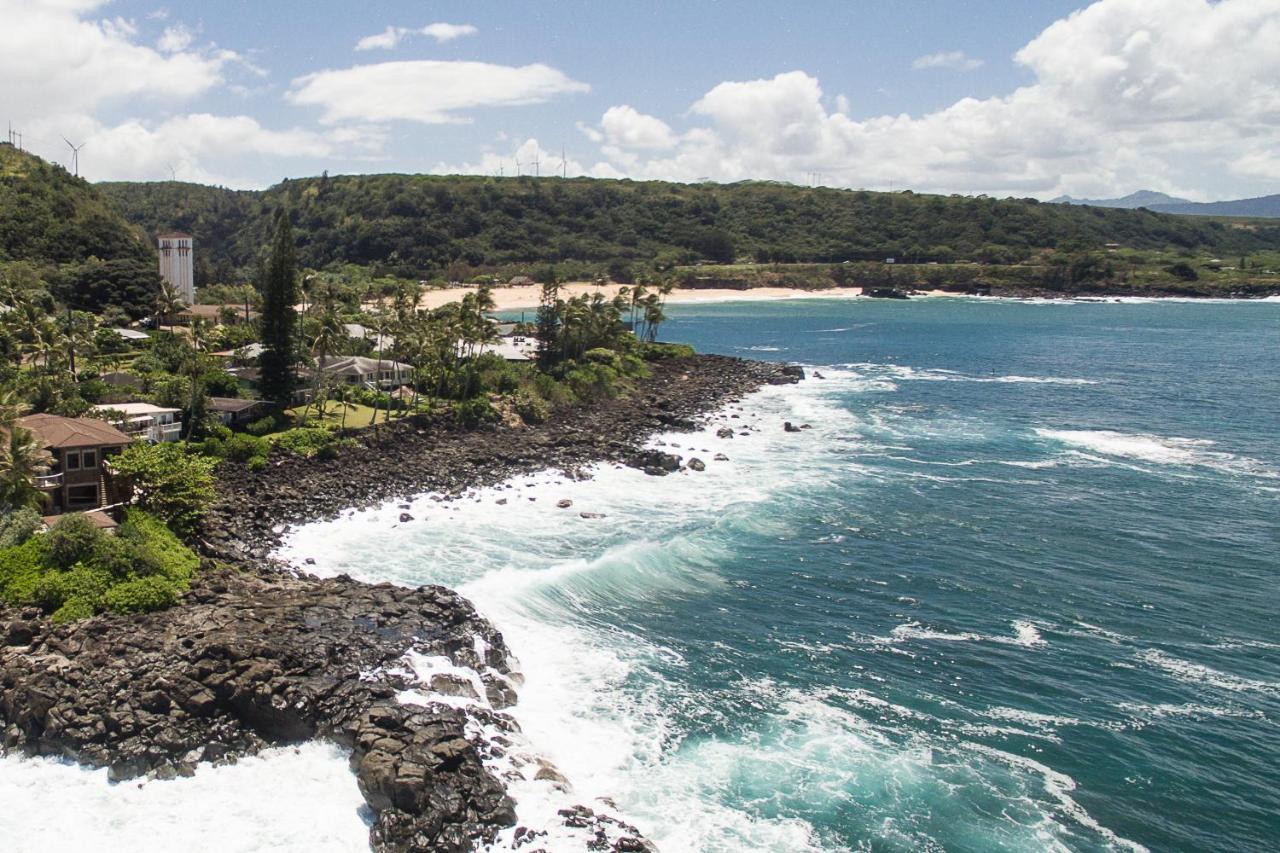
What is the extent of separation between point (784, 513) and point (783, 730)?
2131cm

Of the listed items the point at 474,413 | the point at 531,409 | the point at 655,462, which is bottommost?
the point at 655,462

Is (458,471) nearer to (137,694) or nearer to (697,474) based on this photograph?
(697,474)

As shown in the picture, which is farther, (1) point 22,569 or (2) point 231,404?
(2) point 231,404

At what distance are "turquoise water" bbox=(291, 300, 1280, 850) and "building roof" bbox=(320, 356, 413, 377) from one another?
20.5 m

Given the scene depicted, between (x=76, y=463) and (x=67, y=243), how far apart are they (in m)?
81.2

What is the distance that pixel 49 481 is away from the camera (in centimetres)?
4000

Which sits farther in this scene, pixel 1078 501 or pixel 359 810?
pixel 1078 501

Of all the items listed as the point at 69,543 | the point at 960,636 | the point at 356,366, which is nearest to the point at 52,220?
the point at 356,366

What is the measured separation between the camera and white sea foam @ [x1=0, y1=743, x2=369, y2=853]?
22.6 m

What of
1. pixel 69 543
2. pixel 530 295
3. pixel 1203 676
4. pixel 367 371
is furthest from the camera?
pixel 530 295

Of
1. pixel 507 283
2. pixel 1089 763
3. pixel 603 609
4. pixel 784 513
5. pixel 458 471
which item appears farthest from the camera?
pixel 507 283

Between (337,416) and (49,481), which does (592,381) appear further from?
(49,481)

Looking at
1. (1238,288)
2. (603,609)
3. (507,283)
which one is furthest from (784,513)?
(1238,288)

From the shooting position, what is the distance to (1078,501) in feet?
167
